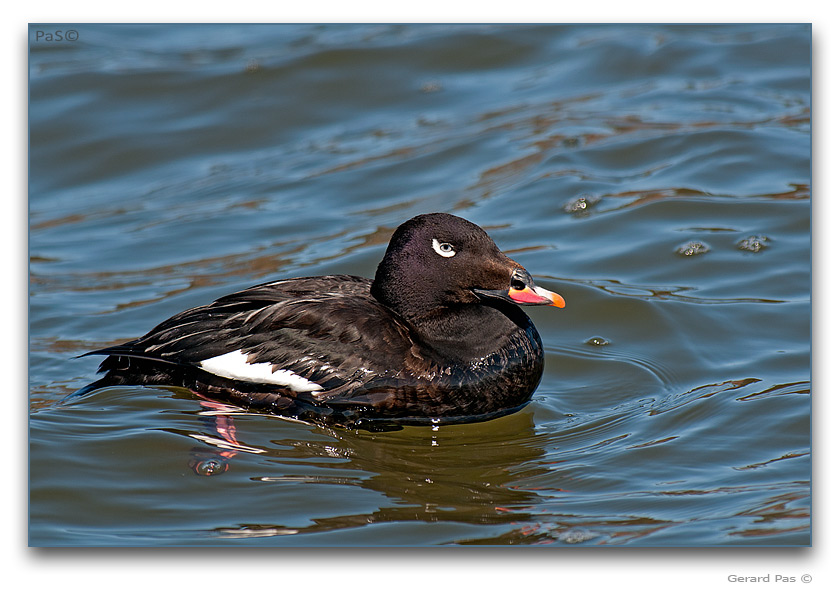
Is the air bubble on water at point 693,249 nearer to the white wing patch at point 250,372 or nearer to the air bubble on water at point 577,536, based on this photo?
the white wing patch at point 250,372

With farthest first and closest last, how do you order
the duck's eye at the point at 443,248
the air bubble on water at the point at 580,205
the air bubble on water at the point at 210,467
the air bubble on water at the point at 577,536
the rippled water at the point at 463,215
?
1. the air bubble on water at the point at 580,205
2. the duck's eye at the point at 443,248
3. the air bubble on water at the point at 210,467
4. the rippled water at the point at 463,215
5. the air bubble on water at the point at 577,536

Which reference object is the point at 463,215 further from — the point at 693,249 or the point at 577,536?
the point at 577,536

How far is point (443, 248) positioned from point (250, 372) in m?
1.26

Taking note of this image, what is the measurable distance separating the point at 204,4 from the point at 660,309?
11.9 ft

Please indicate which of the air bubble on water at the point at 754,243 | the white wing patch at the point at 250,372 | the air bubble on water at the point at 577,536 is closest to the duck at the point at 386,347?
the white wing patch at the point at 250,372

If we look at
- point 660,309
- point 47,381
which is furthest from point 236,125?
point 660,309

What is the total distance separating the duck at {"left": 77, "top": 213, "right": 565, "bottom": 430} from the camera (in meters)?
5.58

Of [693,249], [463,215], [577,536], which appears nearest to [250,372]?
[577,536]

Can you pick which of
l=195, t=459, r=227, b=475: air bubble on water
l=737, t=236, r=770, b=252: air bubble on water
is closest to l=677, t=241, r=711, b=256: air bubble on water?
l=737, t=236, r=770, b=252: air bubble on water

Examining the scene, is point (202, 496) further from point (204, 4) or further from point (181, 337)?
point (204, 4)

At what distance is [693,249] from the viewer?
760 cm

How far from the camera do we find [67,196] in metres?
9.02

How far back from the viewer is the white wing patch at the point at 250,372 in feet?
18.4

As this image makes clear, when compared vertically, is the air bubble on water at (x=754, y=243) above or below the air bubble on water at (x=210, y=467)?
above
